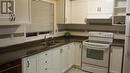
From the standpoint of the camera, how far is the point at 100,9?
3777mm

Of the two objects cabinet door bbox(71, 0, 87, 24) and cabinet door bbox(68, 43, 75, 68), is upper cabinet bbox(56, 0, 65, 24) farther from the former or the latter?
cabinet door bbox(68, 43, 75, 68)

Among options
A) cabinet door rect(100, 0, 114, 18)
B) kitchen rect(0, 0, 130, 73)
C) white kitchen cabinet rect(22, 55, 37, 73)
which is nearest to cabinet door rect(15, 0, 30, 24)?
kitchen rect(0, 0, 130, 73)

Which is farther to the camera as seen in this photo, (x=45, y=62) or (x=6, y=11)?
(x=45, y=62)

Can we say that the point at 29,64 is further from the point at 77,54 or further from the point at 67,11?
the point at 67,11

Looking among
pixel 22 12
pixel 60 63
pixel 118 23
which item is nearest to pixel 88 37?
pixel 118 23

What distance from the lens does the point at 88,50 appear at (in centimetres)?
377

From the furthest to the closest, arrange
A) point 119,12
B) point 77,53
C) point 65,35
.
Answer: point 65,35 → point 77,53 → point 119,12

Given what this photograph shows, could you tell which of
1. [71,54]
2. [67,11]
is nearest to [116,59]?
[71,54]

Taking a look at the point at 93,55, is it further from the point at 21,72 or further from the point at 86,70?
the point at 21,72

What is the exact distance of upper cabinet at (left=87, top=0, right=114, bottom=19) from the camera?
12.0 feet

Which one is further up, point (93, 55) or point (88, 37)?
point (88, 37)

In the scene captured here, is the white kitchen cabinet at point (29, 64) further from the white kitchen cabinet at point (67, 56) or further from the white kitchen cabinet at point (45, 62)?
→ the white kitchen cabinet at point (67, 56)

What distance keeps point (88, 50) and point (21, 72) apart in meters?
2.15

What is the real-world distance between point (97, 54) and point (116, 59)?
19.9 inches
